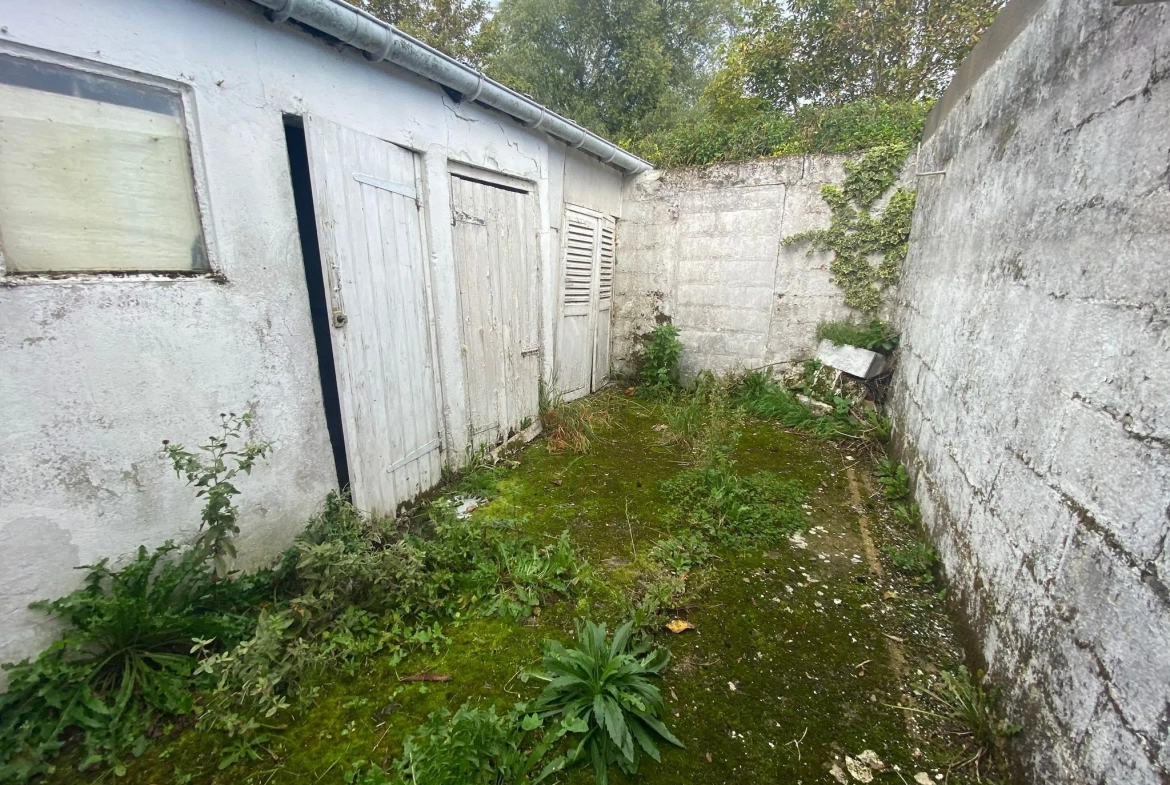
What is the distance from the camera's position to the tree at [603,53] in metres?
11.8

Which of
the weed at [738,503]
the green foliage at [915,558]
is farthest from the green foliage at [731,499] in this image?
the green foliage at [915,558]

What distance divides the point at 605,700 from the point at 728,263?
522 cm

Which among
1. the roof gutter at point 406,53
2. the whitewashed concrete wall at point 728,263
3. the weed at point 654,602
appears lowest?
the weed at point 654,602

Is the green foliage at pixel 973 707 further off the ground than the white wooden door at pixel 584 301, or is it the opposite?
the white wooden door at pixel 584 301

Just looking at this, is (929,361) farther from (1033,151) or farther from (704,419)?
(704,419)

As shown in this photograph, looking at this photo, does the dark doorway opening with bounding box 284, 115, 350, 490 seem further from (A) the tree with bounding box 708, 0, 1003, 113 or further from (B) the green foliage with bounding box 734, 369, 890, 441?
(A) the tree with bounding box 708, 0, 1003, 113

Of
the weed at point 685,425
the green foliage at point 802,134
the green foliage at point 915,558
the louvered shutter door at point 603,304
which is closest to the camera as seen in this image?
the green foliage at point 915,558

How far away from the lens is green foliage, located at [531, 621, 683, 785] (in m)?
1.68

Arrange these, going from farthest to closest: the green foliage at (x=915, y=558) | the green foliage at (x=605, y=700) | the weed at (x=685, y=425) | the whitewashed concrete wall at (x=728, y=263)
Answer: the whitewashed concrete wall at (x=728, y=263) < the weed at (x=685, y=425) < the green foliage at (x=915, y=558) < the green foliage at (x=605, y=700)

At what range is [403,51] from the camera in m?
2.56

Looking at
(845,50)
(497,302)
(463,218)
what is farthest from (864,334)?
(845,50)

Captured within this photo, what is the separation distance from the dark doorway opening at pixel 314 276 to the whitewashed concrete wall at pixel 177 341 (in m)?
0.15

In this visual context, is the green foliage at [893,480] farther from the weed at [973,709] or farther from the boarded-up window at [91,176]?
the boarded-up window at [91,176]

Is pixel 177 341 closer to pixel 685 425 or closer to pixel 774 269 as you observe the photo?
pixel 685 425
